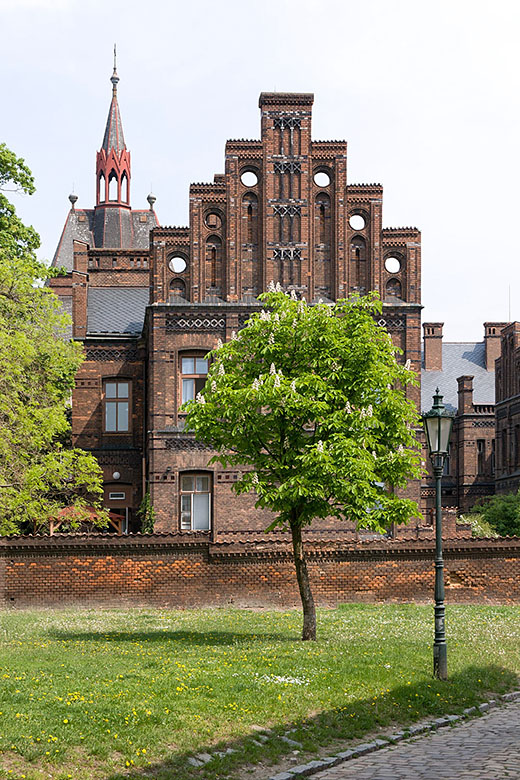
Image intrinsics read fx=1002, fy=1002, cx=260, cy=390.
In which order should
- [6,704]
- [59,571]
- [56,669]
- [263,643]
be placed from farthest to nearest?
[59,571] → [263,643] → [56,669] → [6,704]

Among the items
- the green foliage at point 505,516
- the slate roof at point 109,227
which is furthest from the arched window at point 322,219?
the slate roof at point 109,227

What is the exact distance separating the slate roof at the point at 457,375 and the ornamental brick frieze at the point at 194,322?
27.4 metres

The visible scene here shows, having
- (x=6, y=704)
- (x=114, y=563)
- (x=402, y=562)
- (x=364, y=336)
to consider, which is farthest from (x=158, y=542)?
(x=6, y=704)

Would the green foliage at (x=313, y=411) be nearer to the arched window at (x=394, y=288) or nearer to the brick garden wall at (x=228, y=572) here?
the brick garden wall at (x=228, y=572)

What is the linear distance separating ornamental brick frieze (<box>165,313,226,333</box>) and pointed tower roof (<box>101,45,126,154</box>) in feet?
103

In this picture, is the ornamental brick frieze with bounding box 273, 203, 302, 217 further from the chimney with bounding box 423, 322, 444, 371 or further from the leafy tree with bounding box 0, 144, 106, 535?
the chimney with bounding box 423, 322, 444, 371

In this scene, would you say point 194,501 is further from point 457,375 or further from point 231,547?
point 457,375

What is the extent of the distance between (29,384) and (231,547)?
7.93 m

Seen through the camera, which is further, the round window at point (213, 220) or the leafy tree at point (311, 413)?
the round window at point (213, 220)

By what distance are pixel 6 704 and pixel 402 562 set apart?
57.9ft

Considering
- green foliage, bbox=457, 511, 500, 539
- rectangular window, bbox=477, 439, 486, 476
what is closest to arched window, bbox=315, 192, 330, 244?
green foliage, bbox=457, 511, 500, 539

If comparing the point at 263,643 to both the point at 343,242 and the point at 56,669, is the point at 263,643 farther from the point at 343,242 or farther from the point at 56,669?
the point at 343,242

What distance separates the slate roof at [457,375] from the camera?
60438 millimetres

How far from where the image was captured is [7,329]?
90.3 feet
